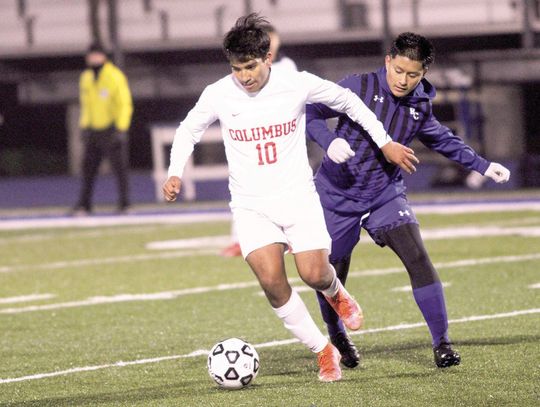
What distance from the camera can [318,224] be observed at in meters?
6.50

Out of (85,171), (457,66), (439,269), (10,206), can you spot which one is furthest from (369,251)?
(457,66)

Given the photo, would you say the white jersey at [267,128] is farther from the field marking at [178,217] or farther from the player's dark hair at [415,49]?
the field marking at [178,217]

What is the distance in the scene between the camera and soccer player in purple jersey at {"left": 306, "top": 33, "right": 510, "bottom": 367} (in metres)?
6.74

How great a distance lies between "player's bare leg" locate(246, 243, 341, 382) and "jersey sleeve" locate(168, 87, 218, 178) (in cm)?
58

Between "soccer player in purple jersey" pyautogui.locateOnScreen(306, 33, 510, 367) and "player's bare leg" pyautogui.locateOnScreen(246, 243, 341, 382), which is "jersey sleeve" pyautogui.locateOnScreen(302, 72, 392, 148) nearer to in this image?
"soccer player in purple jersey" pyautogui.locateOnScreen(306, 33, 510, 367)

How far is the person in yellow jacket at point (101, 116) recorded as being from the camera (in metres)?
17.7

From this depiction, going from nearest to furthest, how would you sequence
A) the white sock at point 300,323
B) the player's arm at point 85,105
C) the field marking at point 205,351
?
the white sock at point 300,323
the field marking at point 205,351
the player's arm at point 85,105

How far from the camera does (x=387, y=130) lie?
6.89 m

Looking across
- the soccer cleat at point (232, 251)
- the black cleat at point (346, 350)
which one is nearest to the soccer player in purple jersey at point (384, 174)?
the black cleat at point (346, 350)

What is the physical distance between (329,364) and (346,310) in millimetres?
333

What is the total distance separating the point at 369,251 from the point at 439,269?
1675 millimetres

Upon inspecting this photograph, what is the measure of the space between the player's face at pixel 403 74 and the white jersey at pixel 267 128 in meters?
0.26

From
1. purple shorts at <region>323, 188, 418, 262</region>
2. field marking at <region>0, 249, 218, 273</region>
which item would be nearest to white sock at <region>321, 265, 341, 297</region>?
purple shorts at <region>323, 188, 418, 262</region>

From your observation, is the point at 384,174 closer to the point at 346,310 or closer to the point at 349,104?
the point at 349,104
